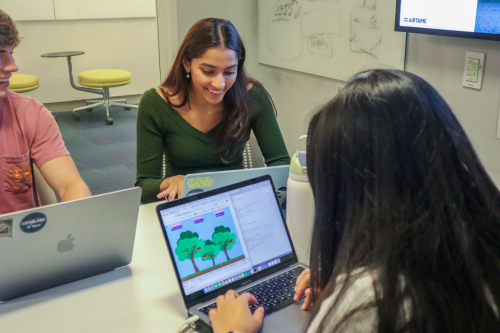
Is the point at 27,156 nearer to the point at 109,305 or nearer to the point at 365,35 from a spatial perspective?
the point at 109,305

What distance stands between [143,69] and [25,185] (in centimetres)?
336

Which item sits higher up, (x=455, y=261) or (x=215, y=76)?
(x=215, y=76)

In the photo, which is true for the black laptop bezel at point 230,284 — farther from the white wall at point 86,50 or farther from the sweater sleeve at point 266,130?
the white wall at point 86,50

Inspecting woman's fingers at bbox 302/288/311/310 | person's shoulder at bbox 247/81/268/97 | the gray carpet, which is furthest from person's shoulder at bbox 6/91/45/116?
the gray carpet

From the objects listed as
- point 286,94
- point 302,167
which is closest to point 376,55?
point 286,94

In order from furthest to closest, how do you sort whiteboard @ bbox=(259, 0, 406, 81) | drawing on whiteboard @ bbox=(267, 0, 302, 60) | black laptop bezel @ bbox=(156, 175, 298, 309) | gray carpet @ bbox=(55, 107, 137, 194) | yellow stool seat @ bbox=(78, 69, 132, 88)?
1. yellow stool seat @ bbox=(78, 69, 132, 88)
2. gray carpet @ bbox=(55, 107, 137, 194)
3. drawing on whiteboard @ bbox=(267, 0, 302, 60)
4. whiteboard @ bbox=(259, 0, 406, 81)
5. black laptop bezel @ bbox=(156, 175, 298, 309)

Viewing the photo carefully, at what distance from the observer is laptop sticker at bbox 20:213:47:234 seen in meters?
Result: 1.01

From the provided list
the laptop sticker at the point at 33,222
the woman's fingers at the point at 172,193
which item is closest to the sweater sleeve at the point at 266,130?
the woman's fingers at the point at 172,193

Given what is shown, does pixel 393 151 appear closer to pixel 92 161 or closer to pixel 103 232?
pixel 103 232

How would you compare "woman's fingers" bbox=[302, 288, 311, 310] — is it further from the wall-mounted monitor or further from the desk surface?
the wall-mounted monitor

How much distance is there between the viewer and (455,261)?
71 centimetres

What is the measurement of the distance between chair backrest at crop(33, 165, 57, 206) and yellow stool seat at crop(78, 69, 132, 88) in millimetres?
2840

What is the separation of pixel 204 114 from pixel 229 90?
13 centimetres

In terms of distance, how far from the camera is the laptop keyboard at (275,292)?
1035 millimetres
